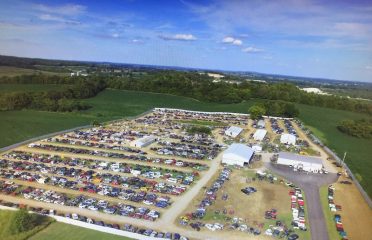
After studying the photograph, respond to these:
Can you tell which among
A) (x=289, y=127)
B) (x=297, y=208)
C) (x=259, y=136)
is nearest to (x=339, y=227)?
(x=297, y=208)

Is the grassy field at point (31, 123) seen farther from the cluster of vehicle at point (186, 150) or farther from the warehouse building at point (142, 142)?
the cluster of vehicle at point (186, 150)

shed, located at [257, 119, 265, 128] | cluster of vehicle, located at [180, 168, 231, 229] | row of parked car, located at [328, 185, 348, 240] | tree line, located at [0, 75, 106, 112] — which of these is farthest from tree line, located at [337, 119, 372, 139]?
tree line, located at [0, 75, 106, 112]

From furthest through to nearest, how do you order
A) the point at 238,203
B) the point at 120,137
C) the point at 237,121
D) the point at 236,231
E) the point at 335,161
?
the point at 237,121
the point at 120,137
the point at 335,161
the point at 238,203
the point at 236,231

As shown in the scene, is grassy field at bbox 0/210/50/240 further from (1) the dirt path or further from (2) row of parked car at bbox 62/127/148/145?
(1) the dirt path

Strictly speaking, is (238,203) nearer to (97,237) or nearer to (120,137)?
(97,237)

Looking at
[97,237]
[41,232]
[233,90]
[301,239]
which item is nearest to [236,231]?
[301,239]

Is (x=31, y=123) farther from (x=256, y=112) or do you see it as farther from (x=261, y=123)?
(x=256, y=112)
